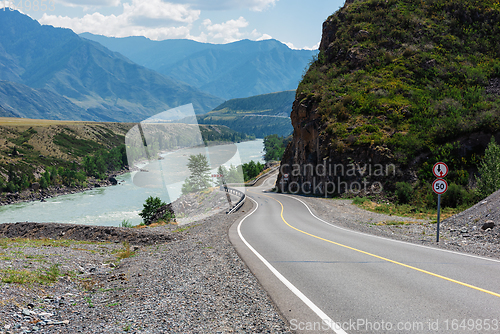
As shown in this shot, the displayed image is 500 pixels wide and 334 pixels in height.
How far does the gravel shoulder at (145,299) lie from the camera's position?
456cm

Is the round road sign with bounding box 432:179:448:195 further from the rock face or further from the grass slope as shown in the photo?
the rock face

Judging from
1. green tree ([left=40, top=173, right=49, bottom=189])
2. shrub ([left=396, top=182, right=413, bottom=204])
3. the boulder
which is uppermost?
the boulder

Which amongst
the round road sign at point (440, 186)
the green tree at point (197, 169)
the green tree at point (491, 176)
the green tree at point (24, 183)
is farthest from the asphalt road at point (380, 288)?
the green tree at point (24, 183)

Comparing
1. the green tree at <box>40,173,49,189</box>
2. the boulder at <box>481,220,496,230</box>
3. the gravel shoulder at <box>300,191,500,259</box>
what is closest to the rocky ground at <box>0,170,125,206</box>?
the green tree at <box>40,173,49,189</box>

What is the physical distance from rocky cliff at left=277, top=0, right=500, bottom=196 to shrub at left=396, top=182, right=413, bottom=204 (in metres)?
1.54

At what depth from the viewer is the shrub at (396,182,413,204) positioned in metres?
25.9

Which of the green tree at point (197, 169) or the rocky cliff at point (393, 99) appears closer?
the green tree at point (197, 169)

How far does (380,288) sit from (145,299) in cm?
454

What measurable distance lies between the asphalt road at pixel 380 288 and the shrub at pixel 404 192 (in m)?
17.9

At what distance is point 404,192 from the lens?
26.0m

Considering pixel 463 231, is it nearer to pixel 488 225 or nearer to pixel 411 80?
pixel 488 225

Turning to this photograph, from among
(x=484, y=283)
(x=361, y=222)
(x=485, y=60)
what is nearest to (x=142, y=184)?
(x=484, y=283)

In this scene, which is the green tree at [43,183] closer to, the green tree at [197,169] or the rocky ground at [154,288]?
the green tree at [197,169]

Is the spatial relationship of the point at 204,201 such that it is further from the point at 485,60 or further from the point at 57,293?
the point at 485,60
